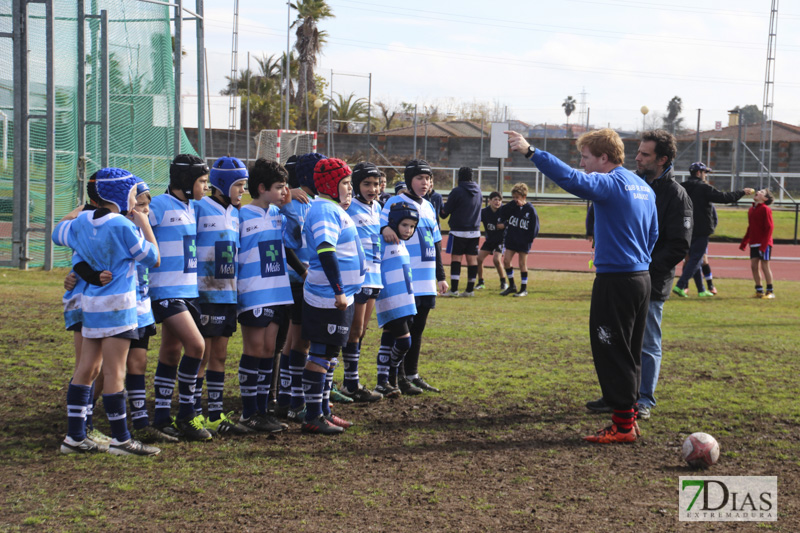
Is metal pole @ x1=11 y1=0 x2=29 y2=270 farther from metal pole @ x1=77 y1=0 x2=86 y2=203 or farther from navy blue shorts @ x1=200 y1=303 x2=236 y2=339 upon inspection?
navy blue shorts @ x1=200 y1=303 x2=236 y2=339

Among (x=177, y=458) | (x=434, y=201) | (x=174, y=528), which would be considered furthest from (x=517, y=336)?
(x=174, y=528)

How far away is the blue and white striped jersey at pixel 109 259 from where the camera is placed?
16.3 ft

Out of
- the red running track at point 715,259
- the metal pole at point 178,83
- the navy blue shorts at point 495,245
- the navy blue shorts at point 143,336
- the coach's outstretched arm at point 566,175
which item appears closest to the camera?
the coach's outstretched arm at point 566,175

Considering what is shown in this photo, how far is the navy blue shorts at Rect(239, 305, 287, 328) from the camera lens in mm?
5719

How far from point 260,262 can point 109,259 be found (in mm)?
1136

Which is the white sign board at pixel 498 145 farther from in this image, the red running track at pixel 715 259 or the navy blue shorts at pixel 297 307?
the navy blue shorts at pixel 297 307

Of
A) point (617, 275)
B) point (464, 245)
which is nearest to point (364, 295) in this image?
point (617, 275)

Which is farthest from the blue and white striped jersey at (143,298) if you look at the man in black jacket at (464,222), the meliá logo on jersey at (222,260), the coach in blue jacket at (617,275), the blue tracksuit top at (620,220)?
the man in black jacket at (464,222)

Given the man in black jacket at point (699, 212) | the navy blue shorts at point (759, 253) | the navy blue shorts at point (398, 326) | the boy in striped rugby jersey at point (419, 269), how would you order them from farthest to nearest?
the navy blue shorts at point (759, 253)
the man in black jacket at point (699, 212)
the boy in striped rugby jersey at point (419, 269)
the navy blue shorts at point (398, 326)

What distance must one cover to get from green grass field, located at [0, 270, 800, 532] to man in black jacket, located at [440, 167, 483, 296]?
553cm

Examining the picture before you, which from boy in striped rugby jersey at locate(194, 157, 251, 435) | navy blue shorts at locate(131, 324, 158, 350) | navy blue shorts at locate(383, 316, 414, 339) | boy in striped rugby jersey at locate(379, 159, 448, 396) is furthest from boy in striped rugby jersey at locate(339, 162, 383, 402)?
navy blue shorts at locate(131, 324, 158, 350)

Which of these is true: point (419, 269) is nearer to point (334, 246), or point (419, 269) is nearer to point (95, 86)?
point (334, 246)

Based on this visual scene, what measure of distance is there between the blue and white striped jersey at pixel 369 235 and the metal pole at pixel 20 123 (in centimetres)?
1046

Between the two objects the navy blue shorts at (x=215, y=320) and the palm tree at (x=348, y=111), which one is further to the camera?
the palm tree at (x=348, y=111)
